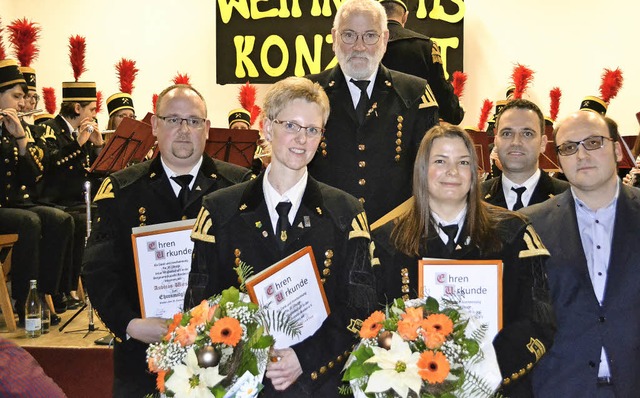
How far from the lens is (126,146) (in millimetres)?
5750

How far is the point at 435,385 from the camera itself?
2510mm

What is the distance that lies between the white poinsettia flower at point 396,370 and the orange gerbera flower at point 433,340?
43 mm

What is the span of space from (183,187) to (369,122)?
3.03ft

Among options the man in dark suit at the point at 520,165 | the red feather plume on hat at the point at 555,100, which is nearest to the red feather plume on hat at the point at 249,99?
the red feather plume on hat at the point at 555,100

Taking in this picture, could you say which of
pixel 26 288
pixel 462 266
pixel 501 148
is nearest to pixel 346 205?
pixel 462 266

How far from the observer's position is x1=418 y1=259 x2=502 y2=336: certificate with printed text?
307 cm

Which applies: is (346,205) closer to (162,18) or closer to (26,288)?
(26,288)

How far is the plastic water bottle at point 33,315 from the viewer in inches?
243

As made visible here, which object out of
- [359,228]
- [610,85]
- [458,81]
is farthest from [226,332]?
[458,81]

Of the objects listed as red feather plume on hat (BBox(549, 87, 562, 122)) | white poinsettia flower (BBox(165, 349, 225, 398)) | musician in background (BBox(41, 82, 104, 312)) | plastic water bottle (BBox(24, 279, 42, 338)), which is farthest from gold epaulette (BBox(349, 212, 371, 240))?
red feather plume on hat (BBox(549, 87, 562, 122))

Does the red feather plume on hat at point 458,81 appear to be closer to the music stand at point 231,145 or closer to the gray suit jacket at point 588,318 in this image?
the music stand at point 231,145

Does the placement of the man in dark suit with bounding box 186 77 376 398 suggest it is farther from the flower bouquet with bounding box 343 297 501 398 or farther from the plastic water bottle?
the plastic water bottle

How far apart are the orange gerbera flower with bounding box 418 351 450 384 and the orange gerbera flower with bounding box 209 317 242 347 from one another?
54cm

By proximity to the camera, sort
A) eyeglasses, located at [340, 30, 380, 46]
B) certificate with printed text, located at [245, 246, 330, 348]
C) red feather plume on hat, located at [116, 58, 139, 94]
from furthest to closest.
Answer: red feather plume on hat, located at [116, 58, 139, 94], eyeglasses, located at [340, 30, 380, 46], certificate with printed text, located at [245, 246, 330, 348]
